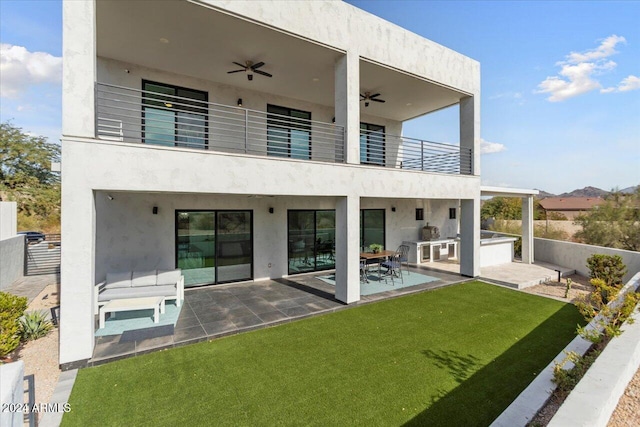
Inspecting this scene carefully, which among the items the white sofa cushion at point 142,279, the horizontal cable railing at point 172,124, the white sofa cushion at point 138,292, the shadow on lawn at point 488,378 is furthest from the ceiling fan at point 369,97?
the white sofa cushion at point 142,279

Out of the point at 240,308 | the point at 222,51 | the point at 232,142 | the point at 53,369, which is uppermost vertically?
the point at 222,51

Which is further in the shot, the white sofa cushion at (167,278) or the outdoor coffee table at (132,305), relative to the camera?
the white sofa cushion at (167,278)

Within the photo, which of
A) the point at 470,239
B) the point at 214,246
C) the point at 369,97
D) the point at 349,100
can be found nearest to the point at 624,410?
the point at 349,100

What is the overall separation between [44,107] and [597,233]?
128 ft

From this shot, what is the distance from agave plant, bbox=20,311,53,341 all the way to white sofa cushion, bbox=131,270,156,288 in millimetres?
1909

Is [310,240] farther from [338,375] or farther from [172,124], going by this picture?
[338,375]

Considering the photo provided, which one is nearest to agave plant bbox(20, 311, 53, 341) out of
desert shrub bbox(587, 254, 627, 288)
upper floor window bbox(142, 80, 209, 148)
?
upper floor window bbox(142, 80, 209, 148)

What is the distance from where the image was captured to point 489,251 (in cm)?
1296

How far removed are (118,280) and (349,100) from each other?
8.02 metres

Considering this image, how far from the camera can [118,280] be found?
7.69 metres

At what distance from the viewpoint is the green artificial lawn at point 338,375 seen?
3752 mm

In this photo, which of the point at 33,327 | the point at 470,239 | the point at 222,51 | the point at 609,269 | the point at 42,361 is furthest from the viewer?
the point at 470,239

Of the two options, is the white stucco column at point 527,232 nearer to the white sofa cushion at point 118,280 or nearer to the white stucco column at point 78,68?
the white sofa cushion at point 118,280

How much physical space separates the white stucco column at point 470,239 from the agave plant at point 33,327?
12.7 meters
